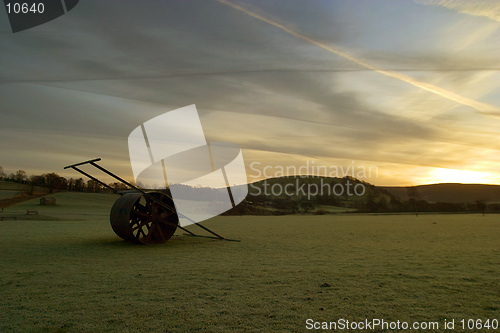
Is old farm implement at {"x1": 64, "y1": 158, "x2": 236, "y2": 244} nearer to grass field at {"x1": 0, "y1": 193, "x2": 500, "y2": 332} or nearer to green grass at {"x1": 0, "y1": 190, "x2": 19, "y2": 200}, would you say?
grass field at {"x1": 0, "y1": 193, "x2": 500, "y2": 332}

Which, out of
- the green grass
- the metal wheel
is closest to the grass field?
the metal wheel

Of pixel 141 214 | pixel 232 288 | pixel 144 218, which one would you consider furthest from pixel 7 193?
pixel 232 288

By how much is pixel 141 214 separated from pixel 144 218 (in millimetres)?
1311

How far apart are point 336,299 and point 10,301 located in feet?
17.6

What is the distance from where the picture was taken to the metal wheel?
486 inches

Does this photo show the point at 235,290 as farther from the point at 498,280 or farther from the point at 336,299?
the point at 498,280

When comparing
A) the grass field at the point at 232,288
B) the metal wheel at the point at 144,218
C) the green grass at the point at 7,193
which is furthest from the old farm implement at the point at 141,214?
the green grass at the point at 7,193

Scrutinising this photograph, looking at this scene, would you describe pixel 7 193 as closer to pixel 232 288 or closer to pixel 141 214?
pixel 141 214

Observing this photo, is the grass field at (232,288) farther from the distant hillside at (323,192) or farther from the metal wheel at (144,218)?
the distant hillside at (323,192)

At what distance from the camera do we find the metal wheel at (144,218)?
486 inches

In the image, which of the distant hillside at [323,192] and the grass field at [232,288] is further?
the distant hillside at [323,192]

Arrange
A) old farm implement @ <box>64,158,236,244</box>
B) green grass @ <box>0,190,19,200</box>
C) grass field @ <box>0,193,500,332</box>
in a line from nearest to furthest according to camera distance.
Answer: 1. grass field @ <box>0,193,500,332</box>
2. old farm implement @ <box>64,158,236,244</box>
3. green grass @ <box>0,190,19,200</box>

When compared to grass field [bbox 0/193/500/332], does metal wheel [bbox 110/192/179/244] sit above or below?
above

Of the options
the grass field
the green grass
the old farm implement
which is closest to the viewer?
the grass field
